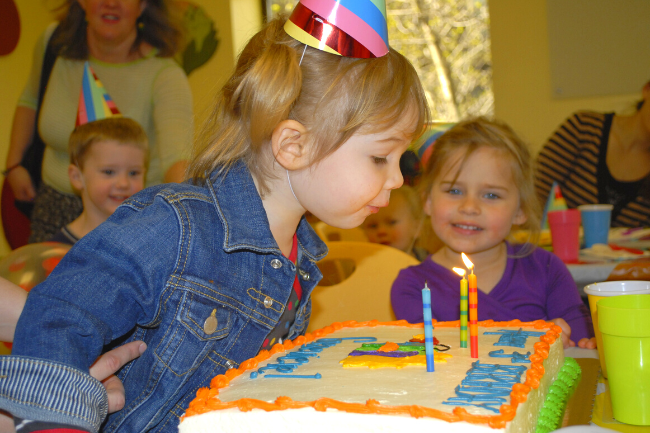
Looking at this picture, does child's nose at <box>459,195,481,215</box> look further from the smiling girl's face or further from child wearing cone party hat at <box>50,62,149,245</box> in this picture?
child wearing cone party hat at <box>50,62,149,245</box>

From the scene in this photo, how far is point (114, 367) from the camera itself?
80 centimetres

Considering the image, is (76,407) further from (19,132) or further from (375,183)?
(19,132)

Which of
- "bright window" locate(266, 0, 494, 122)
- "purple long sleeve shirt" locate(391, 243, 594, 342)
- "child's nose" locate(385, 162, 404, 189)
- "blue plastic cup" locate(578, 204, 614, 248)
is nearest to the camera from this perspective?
"child's nose" locate(385, 162, 404, 189)

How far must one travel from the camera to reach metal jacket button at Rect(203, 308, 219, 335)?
2.91 ft

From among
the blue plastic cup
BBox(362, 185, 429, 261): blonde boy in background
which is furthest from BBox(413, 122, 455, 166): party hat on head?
BBox(362, 185, 429, 261): blonde boy in background

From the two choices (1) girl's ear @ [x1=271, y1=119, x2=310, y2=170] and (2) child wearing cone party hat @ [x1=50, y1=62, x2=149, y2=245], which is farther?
(2) child wearing cone party hat @ [x1=50, y1=62, x2=149, y2=245]

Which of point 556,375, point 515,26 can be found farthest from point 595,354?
point 515,26

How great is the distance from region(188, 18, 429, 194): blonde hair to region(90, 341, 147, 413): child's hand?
33 cm

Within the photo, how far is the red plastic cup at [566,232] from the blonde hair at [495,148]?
0.31 feet

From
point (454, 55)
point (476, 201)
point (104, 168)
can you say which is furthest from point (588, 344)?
point (454, 55)

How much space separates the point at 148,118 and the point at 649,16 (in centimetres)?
333

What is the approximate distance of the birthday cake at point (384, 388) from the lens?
0.55 metres

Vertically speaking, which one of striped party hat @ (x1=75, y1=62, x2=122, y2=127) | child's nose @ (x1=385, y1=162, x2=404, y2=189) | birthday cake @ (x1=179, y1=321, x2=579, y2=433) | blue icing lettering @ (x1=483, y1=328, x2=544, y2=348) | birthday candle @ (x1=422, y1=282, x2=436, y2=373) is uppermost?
striped party hat @ (x1=75, y1=62, x2=122, y2=127)

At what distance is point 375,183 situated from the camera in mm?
968
